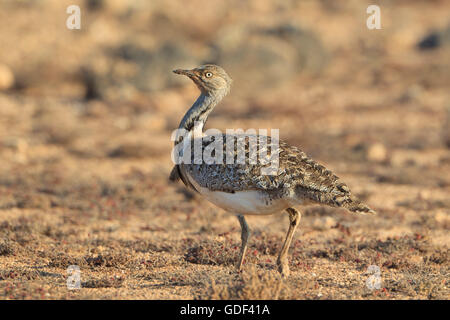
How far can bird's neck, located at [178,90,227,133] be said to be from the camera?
6.39 meters

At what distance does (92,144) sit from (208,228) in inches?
245

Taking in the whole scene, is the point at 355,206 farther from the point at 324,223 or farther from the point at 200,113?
the point at 324,223

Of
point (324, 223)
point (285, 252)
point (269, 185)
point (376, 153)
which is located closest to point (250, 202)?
point (269, 185)

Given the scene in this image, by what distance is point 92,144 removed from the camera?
13539 millimetres

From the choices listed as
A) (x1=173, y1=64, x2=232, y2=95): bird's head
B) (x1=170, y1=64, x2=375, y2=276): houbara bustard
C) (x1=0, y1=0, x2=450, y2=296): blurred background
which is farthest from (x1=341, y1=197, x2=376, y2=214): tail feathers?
(x1=0, y1=0, x2=450, y2=296): blurred background

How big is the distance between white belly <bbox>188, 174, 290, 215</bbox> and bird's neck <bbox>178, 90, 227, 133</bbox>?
91 cm

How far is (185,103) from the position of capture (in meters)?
17.5

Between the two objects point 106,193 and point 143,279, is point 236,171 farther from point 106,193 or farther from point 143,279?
point 106,193

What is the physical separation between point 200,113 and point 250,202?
1290 mm

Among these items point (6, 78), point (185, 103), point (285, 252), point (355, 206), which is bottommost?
point (285, 252)

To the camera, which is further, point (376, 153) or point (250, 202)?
point (376, 153)

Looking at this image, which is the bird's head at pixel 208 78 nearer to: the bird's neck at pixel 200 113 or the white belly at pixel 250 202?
the bird's neck at pixel 200 113

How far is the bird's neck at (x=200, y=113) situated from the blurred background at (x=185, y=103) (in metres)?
1.91

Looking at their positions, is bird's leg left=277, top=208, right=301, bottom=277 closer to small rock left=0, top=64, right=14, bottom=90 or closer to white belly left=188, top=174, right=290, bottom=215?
white belly left=188, top=174, right=290, bottom=215
